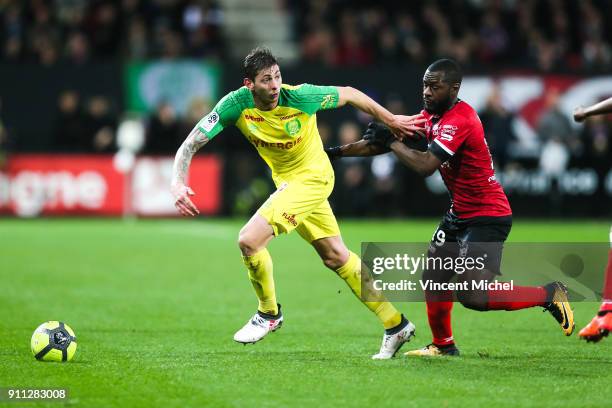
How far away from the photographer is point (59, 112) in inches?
896

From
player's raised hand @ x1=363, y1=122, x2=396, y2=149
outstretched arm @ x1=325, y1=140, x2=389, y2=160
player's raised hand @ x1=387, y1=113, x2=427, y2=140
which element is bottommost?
outstretched arm @ x1=325, y1=140, x2=389, y2=160

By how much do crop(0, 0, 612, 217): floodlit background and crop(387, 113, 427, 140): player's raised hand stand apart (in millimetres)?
13148

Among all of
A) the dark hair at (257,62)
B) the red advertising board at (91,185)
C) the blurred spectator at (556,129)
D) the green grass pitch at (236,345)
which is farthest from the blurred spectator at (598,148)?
the dark hair at (257,62)

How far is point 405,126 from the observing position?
26.2 ft

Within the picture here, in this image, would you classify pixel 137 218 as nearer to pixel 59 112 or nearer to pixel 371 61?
pixel 59 112

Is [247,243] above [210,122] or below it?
below

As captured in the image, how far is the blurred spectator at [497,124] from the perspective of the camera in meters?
21.1

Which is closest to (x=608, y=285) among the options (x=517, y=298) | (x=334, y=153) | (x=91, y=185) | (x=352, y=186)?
(x=517, y=298)

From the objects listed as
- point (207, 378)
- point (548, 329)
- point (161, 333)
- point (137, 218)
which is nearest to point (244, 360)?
point (207, 378)

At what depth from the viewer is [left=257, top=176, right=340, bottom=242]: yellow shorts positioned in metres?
8.02

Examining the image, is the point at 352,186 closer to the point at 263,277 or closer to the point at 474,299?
the point at 263,277

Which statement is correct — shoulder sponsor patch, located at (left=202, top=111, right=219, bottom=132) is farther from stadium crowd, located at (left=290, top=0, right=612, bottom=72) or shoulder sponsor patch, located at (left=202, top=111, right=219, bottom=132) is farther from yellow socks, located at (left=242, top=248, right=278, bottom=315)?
stadium crowd, located at (left=290, top=0, right=612, bottom=72)

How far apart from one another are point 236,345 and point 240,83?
554 inches

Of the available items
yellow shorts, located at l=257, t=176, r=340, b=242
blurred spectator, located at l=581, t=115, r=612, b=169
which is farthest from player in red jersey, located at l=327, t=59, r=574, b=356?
blurred spectator, located at l=581, t=115, r=612, b=169
